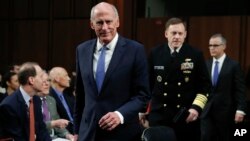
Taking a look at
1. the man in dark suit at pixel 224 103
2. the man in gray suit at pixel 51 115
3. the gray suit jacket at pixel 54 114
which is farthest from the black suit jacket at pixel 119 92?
the man in dark suit at pixel 224 103

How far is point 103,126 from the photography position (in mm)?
2688

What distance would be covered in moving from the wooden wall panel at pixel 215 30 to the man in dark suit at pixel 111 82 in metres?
5.84

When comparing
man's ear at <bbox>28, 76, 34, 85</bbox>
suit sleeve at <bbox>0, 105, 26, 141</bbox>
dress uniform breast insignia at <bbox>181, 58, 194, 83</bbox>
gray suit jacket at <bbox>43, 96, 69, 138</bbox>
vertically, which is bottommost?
gray suit jacket at <bbox>43, 96, 69, 138</bbox>

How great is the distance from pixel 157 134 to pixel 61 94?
338 centimetres

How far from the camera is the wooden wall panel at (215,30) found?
8469 millimetres

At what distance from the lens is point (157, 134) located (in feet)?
8.54

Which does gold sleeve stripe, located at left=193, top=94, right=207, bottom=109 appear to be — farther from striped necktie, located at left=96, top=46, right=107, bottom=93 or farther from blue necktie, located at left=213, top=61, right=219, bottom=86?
blue necktie, located at left=213, top=61, right=219, bottom=86

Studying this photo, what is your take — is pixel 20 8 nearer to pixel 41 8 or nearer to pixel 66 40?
pixel 41 8

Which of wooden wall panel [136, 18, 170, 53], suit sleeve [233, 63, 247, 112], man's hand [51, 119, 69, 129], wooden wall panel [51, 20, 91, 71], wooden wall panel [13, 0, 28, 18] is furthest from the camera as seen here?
wooden wall panel [13, 0, 28, 18]

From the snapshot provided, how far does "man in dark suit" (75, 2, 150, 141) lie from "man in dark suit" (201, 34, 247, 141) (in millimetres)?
3319

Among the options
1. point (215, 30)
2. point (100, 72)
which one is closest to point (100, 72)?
point (100, 72)

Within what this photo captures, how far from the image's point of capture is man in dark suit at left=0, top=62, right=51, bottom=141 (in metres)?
3.83

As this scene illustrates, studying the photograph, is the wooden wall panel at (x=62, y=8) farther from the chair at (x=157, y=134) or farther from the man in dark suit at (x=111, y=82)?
the chair at (x=157, y=134)

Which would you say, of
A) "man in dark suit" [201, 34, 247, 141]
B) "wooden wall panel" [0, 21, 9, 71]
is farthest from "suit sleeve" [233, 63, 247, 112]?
"wooden wall panel" [0, 21, 9, 71]
